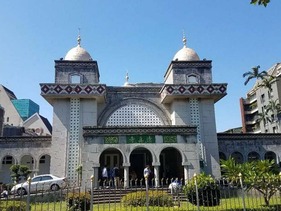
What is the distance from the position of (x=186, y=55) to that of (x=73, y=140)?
40.5 feet

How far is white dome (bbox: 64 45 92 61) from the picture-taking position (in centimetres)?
2711

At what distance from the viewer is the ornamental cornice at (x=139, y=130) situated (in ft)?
68.8

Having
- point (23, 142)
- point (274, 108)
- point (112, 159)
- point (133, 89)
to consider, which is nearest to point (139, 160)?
point (112, 159)

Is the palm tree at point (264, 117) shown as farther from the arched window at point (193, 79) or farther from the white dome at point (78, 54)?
the white dome at point (78, 54)

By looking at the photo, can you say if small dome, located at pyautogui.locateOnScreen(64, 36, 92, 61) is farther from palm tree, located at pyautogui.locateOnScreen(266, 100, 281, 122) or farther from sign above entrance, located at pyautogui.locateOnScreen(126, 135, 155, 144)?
palm tree, located at pyautogui.locateOnScreen(266, 100, 281, 122)

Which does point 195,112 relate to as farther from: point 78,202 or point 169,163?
point 78,202

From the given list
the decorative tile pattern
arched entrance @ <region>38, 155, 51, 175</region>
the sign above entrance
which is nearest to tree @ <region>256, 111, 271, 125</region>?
the sign above entrance

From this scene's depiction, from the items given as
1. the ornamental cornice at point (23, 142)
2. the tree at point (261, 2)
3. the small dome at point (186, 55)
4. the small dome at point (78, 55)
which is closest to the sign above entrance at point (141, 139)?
the ornamental cornice at point (23, 142)

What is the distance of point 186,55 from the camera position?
28.0 meters

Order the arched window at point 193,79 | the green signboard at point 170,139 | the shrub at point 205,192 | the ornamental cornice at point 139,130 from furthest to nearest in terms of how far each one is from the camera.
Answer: the arched window at point 193,79 < the green signboard at point 170,139 < the ornamental cornice at point 139,130 < the shrub at point 205,192

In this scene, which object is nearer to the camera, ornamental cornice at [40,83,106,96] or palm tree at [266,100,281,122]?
ornamental cornice at [40,83,106,96]

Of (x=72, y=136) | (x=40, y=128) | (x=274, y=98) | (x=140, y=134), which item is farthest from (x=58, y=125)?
(x=274, y=98)

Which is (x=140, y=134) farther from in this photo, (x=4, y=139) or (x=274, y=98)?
(x=274, y=98)

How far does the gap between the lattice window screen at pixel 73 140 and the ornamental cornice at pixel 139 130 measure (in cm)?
376
